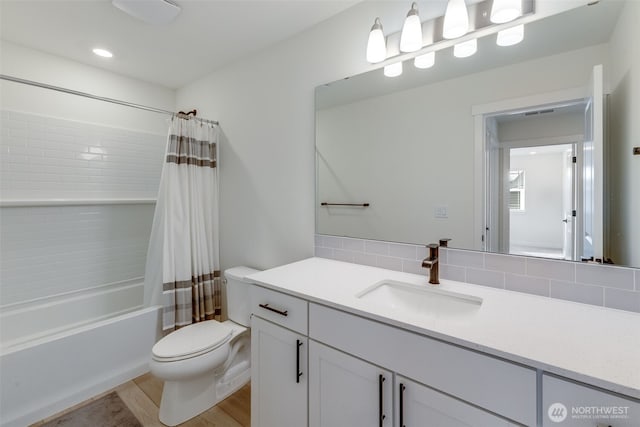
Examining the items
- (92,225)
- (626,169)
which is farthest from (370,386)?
(92,225)

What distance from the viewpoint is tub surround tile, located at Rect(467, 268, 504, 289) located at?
1.20 meters

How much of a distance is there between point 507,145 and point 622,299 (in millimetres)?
680

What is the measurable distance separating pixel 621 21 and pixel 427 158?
0.78 metres

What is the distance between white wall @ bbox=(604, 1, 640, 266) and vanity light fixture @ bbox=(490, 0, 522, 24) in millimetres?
327

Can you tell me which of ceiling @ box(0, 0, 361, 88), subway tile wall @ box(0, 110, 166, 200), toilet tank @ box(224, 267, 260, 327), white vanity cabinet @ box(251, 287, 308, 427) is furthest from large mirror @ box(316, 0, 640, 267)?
subway tile wall @ box(0, 110, 166, 200)

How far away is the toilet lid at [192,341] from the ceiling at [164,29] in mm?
1971

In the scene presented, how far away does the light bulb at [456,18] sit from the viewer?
1203mm

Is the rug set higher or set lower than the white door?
lower

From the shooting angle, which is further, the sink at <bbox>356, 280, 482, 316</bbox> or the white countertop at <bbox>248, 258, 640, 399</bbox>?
the sink at <bbox>356, 280, 482, 316</bbox>

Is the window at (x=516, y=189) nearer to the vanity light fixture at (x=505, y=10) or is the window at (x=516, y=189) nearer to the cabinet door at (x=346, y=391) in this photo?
the vanity light fixture at (x=505, y=10)

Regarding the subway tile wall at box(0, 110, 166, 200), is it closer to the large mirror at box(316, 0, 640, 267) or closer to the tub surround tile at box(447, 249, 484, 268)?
the large mirror at box(316, 0, 640, 267)

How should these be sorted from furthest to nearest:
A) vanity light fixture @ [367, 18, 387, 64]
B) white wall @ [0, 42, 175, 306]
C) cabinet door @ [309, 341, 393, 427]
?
white wall @ [0, 42, 175, 306], vanity light fixture @ [367, 18, 387, 64], cabinet door @ [309, 341, 393, 427]

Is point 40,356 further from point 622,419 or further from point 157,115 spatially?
point 622,419

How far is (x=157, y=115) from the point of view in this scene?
2811 mm
